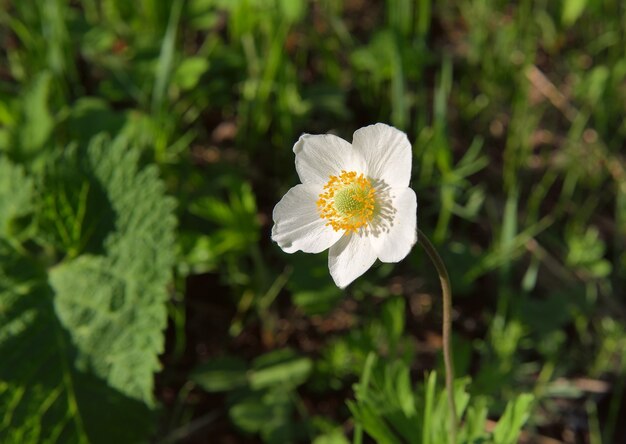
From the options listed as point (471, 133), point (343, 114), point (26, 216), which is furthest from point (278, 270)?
point (471, 133)

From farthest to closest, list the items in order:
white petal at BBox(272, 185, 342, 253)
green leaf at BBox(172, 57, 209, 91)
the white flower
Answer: green leaf at BBox(172, 57, 209, 91)
white petal at BBox(272, 185, 342, 253)
the white flower

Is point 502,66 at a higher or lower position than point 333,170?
lower

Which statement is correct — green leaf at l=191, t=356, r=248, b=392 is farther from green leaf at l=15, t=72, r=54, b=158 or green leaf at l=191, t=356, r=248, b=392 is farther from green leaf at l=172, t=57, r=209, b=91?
green leaf at l=172, t=57, r=209, b=91

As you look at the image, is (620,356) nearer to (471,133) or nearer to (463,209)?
(463,209)

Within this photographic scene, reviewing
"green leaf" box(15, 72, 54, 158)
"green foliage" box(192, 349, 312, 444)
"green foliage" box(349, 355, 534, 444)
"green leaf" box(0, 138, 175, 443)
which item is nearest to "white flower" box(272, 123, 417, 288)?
"green foliage" box(349, 355, 534, 444)

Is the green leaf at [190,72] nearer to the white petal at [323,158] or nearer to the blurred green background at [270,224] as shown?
the blurred green background at [270,224]

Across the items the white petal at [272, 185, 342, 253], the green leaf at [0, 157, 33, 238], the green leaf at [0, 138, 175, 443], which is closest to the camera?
the white petal at [272, 185, 342, 253]
